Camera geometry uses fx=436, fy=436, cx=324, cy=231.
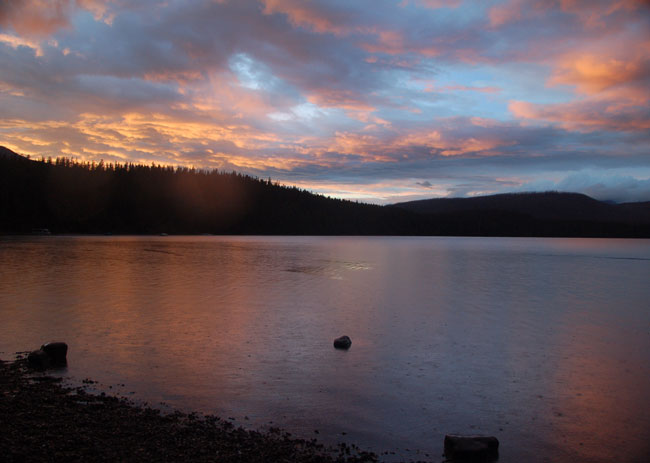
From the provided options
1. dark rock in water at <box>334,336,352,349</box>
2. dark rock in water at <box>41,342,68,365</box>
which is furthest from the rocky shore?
dark rock in water at <box>334,336,352,349</box>

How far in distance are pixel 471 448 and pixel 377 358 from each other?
20.9ft

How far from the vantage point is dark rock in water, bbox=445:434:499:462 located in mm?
7355

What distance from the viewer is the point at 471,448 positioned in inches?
292

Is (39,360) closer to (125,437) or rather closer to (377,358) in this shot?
(125,437)

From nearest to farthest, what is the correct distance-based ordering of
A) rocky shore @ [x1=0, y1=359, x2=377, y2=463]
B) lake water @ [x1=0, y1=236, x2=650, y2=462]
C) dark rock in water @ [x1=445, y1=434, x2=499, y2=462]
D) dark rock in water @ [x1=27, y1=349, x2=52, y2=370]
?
rocky shore @ [x1=0, y1=359, x2=377, y2=463], dark rock in water @ [x1=445, y1=434, x2=499, y2=462], lake water @ [x1=0, y1=236, x2=650, y2=462], dark rock in water @ [x1=27, y1=349, x2=52, y2=370]

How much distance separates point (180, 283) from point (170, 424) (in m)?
25.1

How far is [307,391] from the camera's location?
34.6 ft

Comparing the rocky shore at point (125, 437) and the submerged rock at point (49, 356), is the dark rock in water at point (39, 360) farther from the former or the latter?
the rocky shore at point (125, 437)

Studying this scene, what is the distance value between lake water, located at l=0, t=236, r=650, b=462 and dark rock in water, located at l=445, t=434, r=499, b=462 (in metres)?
0.23

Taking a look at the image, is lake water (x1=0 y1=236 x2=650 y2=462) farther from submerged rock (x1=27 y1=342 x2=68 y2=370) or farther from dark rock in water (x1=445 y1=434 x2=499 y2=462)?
submerged rock (x1=27 y1=342 x2=68 y2=370)

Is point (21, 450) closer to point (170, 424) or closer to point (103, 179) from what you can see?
point (170, 424)

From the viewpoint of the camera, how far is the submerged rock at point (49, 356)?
450 inches

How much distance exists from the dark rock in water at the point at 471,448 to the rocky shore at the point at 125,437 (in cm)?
134

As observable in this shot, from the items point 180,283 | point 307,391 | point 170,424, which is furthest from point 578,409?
point 180,283
